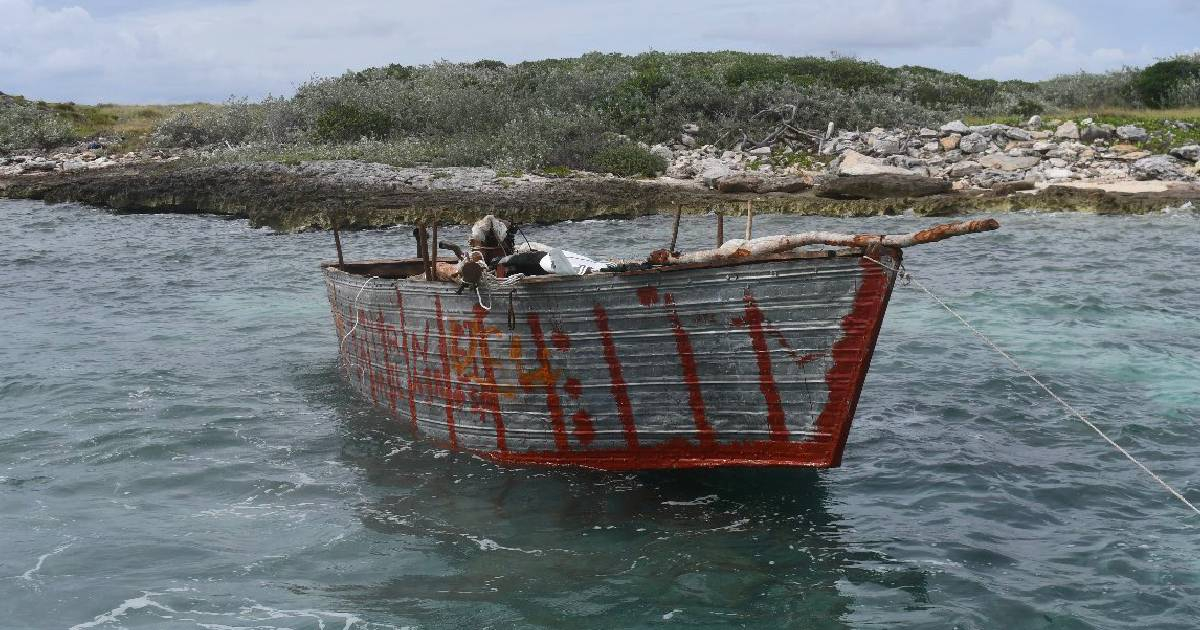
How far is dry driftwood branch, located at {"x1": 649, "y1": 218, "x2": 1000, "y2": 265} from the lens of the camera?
6523mm

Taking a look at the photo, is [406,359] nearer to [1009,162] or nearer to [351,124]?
[1009,162]

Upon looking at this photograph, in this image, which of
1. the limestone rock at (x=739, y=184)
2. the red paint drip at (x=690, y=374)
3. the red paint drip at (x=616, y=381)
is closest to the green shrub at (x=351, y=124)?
the limestone rock at (x=739, y=184)

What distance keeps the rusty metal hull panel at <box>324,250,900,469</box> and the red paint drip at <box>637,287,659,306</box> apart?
0.04ft

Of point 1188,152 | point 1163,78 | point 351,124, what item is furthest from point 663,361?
point 1163,78

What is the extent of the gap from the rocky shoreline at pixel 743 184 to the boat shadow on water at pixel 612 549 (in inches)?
624

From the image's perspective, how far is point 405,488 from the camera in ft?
29.1

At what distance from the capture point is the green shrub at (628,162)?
1176 inches

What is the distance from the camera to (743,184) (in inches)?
1059

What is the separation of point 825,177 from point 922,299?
11834 mm

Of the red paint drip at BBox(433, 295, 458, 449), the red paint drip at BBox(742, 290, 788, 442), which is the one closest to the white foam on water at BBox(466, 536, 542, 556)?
the red paint drip at BBox(433, 295, 458, 449)

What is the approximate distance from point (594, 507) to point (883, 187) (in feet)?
64.3

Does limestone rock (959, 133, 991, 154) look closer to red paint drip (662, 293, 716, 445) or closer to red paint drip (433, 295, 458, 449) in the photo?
red paint drip (433, 295, 458, 449)

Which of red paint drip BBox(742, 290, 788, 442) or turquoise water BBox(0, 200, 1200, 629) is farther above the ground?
red paint drip BBox(742, 290, 788, 442)

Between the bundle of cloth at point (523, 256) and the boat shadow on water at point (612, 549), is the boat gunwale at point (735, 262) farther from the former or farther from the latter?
the boat shadow on water at point (612, 549)
